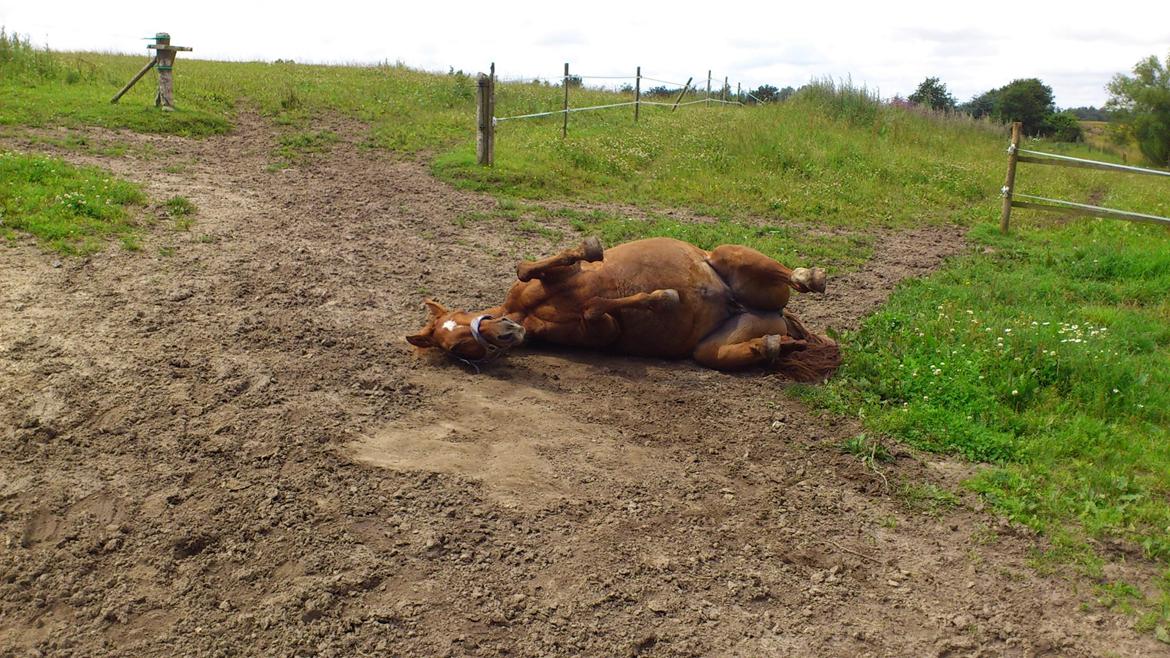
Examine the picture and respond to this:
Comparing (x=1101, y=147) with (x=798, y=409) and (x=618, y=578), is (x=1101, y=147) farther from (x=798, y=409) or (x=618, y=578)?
(x=618, y=578)

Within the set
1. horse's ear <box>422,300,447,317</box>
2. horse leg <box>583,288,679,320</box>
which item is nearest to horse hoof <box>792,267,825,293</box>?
horse leg <box>583,288,679,320</box>

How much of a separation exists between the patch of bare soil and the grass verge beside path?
0.30 meters

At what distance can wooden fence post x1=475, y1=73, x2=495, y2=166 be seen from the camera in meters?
13.2

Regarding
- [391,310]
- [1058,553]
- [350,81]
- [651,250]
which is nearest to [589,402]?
[651,250]

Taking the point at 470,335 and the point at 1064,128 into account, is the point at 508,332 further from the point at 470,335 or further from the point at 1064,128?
the point at 1064,128

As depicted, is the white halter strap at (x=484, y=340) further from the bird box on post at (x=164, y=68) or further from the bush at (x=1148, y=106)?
the bush at (x=1148, y=106)

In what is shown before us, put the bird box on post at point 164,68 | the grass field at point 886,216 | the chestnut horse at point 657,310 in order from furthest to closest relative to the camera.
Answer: the bird box on post at point 164,68, the chestnut horse at point 657,310, the grass field at point 886,216

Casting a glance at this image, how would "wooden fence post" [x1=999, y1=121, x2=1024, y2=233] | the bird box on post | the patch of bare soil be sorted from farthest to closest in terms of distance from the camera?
the bird box on post, "wooden fence post" [x1=999, y1=121, x2=1024, y2=233], the patch of bare soil

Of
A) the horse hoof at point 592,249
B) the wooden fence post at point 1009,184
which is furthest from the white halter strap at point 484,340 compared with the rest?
the wooden fence post at point 1009,184

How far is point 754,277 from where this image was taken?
18.9 feet

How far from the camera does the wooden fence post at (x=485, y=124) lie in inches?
519

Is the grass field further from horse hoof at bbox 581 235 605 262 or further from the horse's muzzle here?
the horse's muzzle

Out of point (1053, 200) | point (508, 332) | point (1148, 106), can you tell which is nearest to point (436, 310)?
point (508, 332)

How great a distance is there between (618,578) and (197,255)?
5832mm
